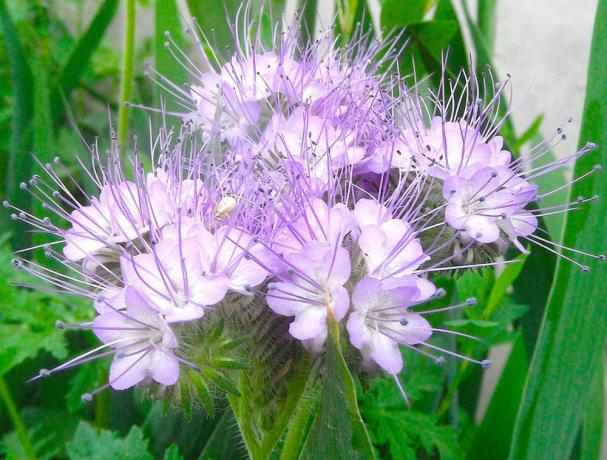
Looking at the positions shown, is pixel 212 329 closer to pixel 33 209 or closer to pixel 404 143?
pixel 404 143

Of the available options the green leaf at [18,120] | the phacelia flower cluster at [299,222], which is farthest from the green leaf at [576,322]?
the green leaf at [18,120]

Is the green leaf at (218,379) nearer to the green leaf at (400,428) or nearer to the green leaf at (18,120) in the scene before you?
the green leaf at (400,428)

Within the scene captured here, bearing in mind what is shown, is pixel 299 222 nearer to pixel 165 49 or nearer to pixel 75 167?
pixel 165 49

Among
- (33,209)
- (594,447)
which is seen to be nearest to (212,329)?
(594,447)

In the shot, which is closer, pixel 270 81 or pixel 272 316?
pixel 272 316

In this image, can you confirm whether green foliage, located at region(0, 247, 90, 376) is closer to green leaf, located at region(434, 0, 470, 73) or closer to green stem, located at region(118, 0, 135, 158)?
green stem, located at region(118, 0, 135, 158)

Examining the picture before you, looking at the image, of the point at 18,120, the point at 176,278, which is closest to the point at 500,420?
the point at 176,278

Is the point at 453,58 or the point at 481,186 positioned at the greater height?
the point at 453,58

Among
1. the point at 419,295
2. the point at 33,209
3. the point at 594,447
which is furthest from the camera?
the point at 33,209
